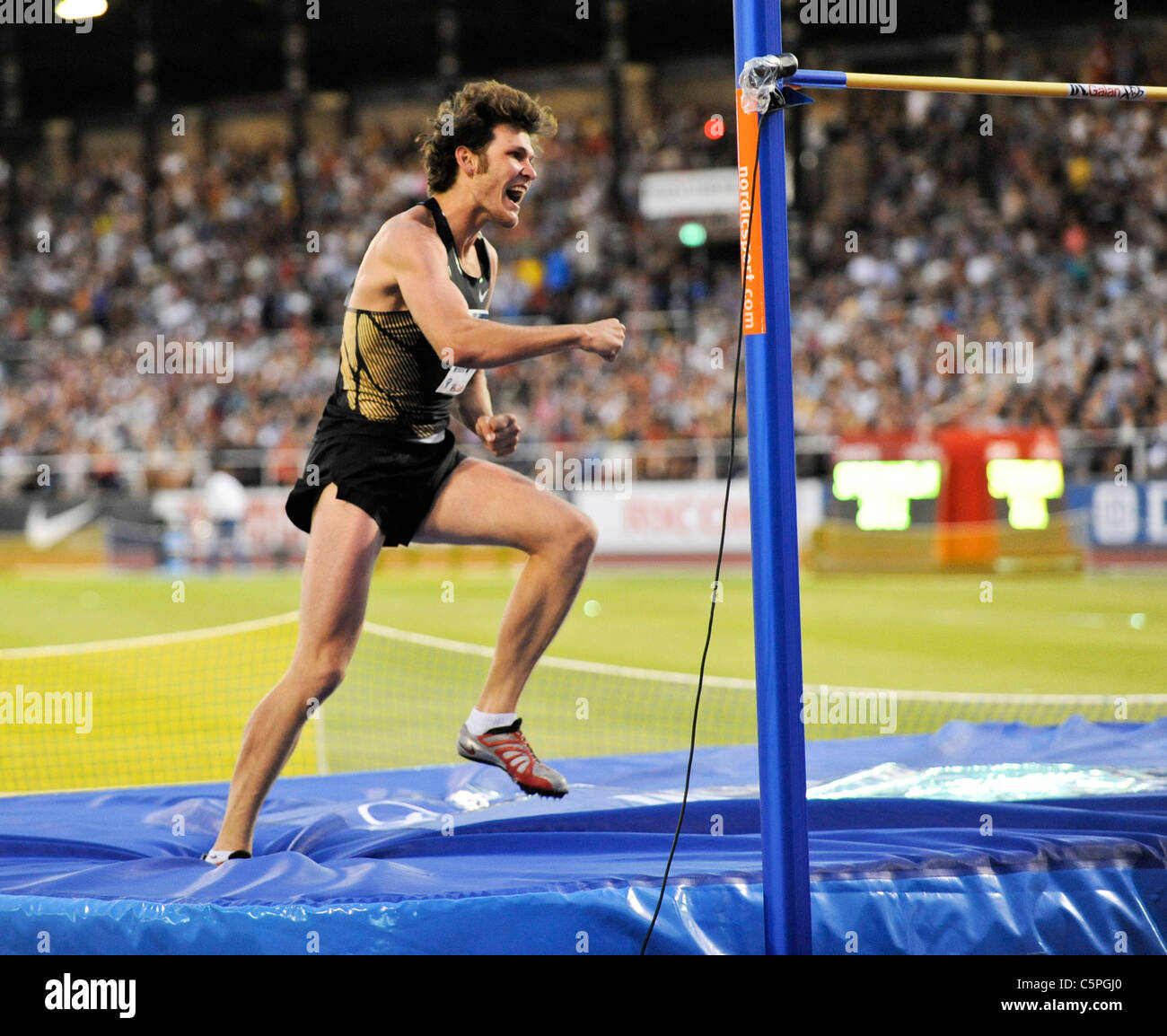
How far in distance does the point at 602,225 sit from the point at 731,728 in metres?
17.1

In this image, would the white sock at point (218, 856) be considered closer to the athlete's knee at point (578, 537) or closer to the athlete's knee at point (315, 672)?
the athlete's knee at point (315, 672)

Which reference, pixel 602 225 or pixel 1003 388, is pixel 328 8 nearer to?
pixel 602 225

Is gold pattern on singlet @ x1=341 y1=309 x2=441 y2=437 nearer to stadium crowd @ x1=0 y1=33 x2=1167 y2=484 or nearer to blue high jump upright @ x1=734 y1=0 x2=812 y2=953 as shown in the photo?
blue high jump upright @ x1=734 y1=0 x2=812 y2=953

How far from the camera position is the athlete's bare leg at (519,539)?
159 inches

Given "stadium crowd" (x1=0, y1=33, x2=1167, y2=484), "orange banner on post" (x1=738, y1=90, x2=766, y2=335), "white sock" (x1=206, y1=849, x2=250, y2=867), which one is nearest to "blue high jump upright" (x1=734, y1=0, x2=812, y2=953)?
"orange banner on post" (x1=738, y1=90, x2=766, y2=335)

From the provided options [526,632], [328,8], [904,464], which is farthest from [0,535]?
[526,632]

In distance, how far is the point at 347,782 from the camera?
5.27 metres

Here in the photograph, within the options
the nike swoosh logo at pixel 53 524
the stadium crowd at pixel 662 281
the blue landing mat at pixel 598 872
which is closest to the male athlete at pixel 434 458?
the blue landing mat at pixel 598 872

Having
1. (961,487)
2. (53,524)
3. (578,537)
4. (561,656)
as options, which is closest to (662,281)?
(961,487)

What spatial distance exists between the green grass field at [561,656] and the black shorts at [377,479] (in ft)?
10.1

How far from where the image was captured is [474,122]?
3971mm

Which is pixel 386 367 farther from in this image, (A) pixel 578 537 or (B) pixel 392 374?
→ (A) pixel 578 537

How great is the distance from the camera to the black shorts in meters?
3.85

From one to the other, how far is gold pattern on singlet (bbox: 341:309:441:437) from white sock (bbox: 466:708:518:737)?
37.2 inches
